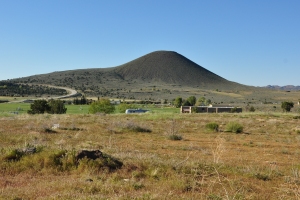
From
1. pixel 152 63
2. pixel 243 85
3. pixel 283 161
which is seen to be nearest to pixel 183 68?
pixel 152 63

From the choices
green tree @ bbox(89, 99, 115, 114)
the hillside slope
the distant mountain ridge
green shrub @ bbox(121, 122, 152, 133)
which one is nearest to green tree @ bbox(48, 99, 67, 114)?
green tree @ bbox(89, 99, 115, 114)

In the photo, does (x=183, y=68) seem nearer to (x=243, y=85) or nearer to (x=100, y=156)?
(x=243, y=85)

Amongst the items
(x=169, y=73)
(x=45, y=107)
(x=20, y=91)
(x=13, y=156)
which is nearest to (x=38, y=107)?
(x=45, y=107)

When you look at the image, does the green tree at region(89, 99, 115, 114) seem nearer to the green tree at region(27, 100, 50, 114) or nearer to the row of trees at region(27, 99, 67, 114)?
the row of trees at region(27, 99, 67, 114)

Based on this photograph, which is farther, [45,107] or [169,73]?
[169,73]

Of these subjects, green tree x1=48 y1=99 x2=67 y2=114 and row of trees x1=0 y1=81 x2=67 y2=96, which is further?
row of trees x1=0 y1=81 x2=67 y2=96

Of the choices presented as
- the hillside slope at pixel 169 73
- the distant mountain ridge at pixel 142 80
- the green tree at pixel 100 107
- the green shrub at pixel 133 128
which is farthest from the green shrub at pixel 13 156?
the hillside slope at pixel 169 73

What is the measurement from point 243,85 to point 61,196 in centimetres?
19345

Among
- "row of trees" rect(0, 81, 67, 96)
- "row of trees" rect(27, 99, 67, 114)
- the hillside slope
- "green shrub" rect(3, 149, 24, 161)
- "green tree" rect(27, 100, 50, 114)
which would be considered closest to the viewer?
"green shrub" rect(3, 149, 24, 161)

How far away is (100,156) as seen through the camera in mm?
10133

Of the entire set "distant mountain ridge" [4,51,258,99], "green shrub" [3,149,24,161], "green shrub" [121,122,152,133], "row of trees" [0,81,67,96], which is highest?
"distant mountain ridge" [4,51,258,99]

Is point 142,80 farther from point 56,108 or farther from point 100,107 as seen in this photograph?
point 56,108

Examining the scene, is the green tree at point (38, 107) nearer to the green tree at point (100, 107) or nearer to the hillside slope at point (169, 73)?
the green tree at point (100, 107)

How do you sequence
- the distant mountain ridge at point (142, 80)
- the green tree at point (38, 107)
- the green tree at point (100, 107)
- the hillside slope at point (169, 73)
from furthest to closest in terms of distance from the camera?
the hillside slope at point (169, 73)
the distant mountain ridge at point (142, 80)
the green tree at point (100, 107)
the green tree at point (38, 107)
